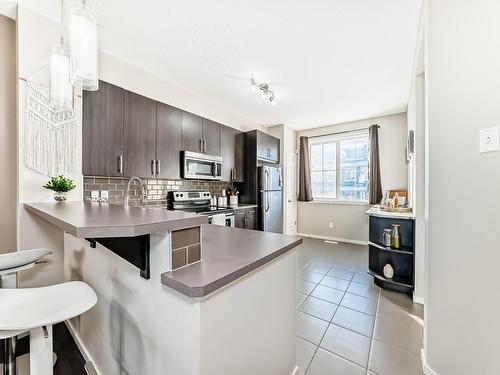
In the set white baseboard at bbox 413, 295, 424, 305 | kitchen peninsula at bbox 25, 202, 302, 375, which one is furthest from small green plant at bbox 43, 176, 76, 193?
white baseboard at bbox 413, 295, 424, 305

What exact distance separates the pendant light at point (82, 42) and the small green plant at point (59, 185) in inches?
38.8

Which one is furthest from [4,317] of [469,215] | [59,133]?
[469,215]

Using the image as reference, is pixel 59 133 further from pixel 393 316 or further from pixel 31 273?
pixel 393 316

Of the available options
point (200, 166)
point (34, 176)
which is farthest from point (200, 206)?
point (34, 176)

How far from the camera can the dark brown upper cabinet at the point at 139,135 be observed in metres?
2.40

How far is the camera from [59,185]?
179 cm

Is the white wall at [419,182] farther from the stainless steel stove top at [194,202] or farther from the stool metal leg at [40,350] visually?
the stool metal leg at [40,350]

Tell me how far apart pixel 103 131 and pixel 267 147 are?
9.54 ft

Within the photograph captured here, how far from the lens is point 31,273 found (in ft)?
5.94

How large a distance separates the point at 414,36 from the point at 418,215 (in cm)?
179

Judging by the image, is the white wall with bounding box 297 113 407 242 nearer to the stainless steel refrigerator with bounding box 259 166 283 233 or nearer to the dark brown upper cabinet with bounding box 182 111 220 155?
the stainless steel refrigerator with bounding box 259 166 283 233

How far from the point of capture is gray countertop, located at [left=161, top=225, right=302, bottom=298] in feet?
2.25

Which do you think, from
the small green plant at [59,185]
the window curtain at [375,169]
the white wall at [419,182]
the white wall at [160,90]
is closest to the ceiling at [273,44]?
the white wall at [160,90]

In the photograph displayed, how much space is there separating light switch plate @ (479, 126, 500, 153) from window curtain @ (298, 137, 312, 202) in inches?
164
